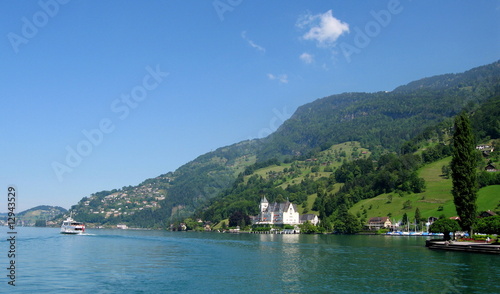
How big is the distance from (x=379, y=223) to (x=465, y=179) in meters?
99.0

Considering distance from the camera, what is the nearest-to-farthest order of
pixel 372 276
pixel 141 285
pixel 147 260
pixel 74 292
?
pixel 74 292 → pixel 141 285 → pixel 372 276 → pixel 147 260

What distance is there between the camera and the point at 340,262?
62.9 metres

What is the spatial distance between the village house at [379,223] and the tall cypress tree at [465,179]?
3740 inches

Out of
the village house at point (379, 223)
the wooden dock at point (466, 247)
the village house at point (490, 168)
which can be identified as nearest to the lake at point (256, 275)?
the wooden dock at point (466, 247)

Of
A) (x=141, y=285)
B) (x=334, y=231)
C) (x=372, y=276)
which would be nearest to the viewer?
(x=141, y=285)

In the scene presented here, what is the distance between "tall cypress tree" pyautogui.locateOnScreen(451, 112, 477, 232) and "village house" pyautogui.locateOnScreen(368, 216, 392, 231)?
9499 cm

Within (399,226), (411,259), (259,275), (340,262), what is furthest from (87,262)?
(399,226)

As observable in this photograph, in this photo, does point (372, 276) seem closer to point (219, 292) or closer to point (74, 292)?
point (219, 292)

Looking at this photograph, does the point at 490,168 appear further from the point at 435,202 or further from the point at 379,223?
the point at 379,223

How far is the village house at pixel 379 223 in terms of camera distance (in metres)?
185

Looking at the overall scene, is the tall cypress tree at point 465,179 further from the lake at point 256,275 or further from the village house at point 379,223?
the village house at point 379,223

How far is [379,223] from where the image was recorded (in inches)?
7303

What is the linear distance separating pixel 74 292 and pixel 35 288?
4.97 m

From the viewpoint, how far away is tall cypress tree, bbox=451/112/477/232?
8956 cm
